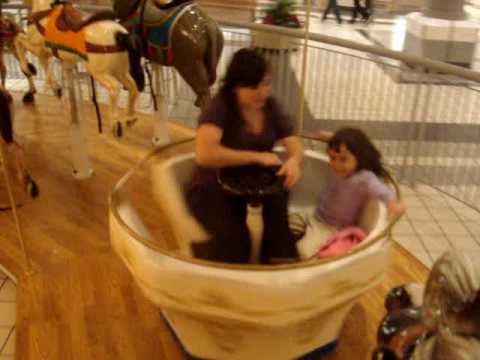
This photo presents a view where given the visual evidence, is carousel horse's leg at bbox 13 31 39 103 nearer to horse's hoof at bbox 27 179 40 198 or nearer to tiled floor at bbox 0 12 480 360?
horse's hoof at bbox 27 179 40 198

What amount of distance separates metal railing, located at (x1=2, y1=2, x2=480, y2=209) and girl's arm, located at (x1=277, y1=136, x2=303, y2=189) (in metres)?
1.45

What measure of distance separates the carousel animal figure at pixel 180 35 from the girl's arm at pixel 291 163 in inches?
51.4

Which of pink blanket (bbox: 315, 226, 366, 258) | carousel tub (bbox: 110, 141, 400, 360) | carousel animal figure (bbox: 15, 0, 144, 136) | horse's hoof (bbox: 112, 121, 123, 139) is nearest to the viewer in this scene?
carousel tub (bbox: 110, 141, 400, 360)

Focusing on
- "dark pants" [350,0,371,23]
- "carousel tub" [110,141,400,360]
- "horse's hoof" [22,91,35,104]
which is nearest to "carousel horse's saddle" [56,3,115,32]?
"carousel tub" [110,141,400,360]

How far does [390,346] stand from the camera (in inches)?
66.8

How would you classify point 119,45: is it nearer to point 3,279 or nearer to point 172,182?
point 172,182

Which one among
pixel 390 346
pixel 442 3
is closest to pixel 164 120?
pixel 390 346

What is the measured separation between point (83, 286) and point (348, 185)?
4.12 feet

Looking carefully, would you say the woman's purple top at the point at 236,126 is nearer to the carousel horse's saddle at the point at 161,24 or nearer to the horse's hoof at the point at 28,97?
the carousel horse's saddle at the point at 161,24

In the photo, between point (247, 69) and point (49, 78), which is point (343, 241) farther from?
point (49, 78)

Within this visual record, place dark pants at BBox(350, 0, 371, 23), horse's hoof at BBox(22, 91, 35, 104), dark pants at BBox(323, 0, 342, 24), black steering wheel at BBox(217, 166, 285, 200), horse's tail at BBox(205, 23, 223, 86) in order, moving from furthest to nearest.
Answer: dark pants at BBox(323, 0, 342, 24)
dark pants at BBox(350, 0, 371, 23)
horse's hoof at BBox(22, 91, 35, 104)
horse's tail at BBox(205, 23, 223, 86)
black steering wheel at BBox(217, 166, 285, 200)

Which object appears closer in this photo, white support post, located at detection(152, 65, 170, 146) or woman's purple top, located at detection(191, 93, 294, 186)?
woman's purple top, located at detection(191, 93, 294, 186)

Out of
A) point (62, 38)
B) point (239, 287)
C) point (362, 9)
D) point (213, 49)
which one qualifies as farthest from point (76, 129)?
point (362, 9)

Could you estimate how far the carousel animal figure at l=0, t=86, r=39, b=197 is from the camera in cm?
300
